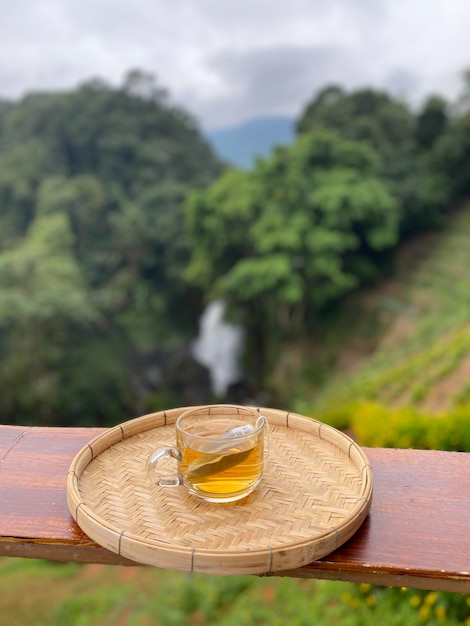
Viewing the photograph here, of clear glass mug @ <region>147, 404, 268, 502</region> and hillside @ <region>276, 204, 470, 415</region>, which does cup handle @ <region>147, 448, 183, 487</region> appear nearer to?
clear glass mug @ <region>147, 404, 268, 502</region>

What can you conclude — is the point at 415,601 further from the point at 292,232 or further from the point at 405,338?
the point at 292,232

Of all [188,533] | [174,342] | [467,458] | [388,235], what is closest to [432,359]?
[388,235]

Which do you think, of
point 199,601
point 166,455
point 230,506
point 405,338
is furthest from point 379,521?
point 405,338

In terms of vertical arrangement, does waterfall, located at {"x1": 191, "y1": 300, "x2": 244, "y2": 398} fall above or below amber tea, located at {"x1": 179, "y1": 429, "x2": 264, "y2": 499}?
below

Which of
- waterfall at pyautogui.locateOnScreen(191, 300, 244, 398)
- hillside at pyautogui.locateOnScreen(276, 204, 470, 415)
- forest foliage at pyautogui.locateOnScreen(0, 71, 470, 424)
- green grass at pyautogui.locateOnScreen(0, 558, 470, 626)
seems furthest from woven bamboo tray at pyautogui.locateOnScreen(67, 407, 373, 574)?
waterfall at pyautogui.locateOnScreen(191, 300, 244, 398)

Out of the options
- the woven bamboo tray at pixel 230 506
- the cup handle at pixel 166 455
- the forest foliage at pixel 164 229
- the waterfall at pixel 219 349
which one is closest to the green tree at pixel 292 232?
the forest foliage at pixel 164 229
